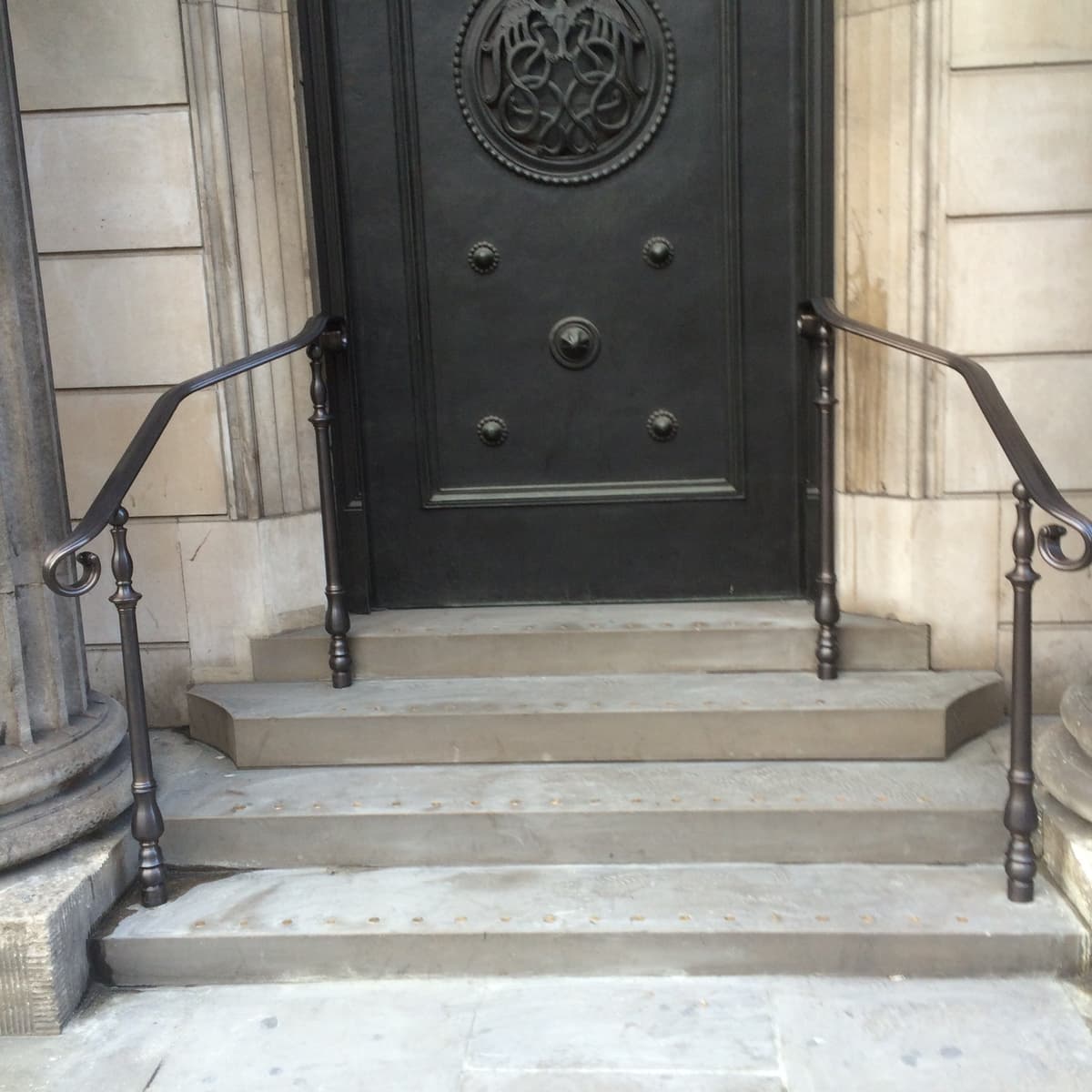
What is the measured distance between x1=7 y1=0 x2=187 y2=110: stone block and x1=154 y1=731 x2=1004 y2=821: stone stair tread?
2163mm

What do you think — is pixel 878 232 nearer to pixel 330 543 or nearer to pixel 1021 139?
pixel 1021 139

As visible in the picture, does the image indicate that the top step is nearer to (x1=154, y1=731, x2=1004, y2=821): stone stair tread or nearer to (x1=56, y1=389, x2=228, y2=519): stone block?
(x1=154, y1=731, x2=1004, y2=821): stone stair tread

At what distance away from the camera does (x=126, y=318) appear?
13.0ft

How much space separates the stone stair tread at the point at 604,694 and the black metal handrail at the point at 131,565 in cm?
20


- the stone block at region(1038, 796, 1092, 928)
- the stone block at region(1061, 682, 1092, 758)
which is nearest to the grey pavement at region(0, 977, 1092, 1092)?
the stone block at region(1038, 796, 1092, 928)

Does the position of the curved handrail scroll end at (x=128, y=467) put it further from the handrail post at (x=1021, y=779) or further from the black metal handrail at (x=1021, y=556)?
the handrail post at (x=1021, y=779)

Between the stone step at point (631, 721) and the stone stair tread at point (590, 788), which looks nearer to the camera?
the stone stair tread at point (590, 788)

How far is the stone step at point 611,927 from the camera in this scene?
2.87m

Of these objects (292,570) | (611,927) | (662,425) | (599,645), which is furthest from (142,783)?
(662,425)

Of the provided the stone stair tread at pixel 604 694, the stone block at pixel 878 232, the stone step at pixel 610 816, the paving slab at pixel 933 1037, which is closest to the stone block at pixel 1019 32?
the stone block at pixel 878 232

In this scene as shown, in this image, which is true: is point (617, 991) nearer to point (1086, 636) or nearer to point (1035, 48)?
point (1086, 636)

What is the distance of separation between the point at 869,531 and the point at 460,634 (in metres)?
1.40

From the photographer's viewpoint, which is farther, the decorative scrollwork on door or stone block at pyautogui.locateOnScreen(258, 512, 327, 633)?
stone block at pyautogui.locateOnScreen(258, 512, 327, 633)

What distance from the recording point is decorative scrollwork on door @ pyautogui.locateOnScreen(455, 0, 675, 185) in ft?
13.0
